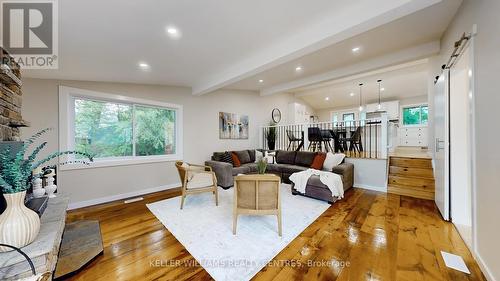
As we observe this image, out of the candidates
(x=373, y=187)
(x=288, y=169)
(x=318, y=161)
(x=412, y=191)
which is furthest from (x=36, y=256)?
(x=412, y=191)

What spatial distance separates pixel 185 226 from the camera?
250 cm

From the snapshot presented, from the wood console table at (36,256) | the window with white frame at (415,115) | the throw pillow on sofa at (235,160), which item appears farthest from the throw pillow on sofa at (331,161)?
the window with white frame at (415,115)

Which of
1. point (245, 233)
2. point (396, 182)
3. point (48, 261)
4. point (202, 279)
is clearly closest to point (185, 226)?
point (245, 233)

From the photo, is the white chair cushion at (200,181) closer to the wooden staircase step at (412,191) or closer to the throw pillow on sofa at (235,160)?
the throw pillow on sofa at (235,160)

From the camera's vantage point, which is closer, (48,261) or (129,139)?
(48,261)

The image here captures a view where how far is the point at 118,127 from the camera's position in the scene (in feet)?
12.7

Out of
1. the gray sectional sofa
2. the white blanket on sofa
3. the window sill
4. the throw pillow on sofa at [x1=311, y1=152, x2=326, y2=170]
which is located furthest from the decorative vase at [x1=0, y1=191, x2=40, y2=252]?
the throw pillow on sofa at [x1=311, y1=152, x2=326, y2=170]

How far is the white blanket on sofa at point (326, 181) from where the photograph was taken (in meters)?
3.31

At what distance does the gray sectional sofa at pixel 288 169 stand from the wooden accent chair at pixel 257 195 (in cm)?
146

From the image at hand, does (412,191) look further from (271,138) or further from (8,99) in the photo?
(8,99)

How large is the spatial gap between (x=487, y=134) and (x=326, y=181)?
2.06 metres

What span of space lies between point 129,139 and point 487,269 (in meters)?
5.39

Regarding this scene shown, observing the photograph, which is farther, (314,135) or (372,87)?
(372,87)

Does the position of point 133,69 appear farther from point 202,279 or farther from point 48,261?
point 202,279
